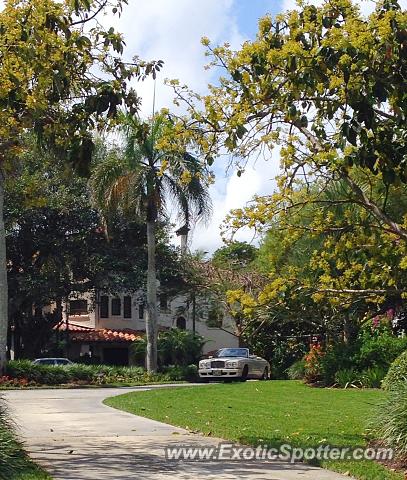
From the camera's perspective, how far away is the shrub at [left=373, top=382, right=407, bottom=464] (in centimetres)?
961

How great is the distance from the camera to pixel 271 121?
439 inches

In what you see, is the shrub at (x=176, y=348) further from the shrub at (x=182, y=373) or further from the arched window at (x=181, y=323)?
the arched window at (x=181, y=323)

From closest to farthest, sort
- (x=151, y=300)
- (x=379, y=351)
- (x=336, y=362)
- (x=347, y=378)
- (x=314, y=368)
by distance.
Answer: (x=347, y=378) < (x=379, y=351) < (x=336, y=362) < (x=314, y=368) < (x=151, y=300)

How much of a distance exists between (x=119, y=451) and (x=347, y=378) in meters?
15.2

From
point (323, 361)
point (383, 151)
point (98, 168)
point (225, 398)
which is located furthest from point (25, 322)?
point (383, 151)

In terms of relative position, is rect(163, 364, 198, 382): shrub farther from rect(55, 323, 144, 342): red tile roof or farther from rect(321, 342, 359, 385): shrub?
rect(321, 342, 359, 385): shrub

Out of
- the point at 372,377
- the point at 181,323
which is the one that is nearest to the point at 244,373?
the point at 372,377

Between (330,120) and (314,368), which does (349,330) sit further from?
(330,120)

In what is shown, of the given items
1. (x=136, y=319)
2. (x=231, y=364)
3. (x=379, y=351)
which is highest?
(x=136, y=319)

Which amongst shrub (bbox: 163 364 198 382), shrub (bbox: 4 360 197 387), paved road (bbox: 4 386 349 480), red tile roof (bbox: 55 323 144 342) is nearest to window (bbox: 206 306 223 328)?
red tile roof (bbox: 55 323 144 342)

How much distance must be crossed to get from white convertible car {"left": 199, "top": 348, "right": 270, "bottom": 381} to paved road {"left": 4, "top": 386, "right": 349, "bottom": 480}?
55.4 feet

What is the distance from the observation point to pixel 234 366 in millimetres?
33469

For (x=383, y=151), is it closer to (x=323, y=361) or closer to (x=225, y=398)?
(x=225, y=398)

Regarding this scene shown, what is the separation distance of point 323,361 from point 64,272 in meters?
17.9
